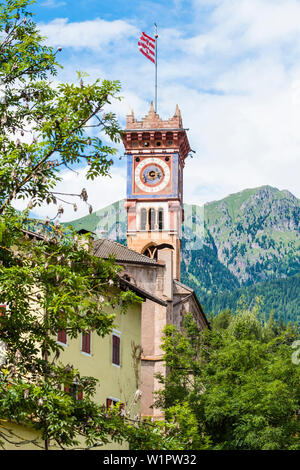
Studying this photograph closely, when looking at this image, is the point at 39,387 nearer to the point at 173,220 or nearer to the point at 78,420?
the point at 78,420

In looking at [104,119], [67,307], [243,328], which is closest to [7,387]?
[67,307]

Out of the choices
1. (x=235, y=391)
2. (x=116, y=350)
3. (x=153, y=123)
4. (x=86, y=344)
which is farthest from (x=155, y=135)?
(x=86, y=344)

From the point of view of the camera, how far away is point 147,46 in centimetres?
8912

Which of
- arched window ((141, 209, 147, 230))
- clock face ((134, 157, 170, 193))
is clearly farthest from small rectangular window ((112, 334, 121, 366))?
clock face ((134, 157, 170, 193))

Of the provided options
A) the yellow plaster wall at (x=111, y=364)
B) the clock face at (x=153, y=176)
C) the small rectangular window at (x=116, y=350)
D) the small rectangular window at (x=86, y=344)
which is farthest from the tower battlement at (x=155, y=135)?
the small rectangular window at (x=86, y=344)

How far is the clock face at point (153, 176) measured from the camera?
86500mm

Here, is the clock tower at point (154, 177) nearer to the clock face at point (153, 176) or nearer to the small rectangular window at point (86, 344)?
the clock face at point (153, 176)

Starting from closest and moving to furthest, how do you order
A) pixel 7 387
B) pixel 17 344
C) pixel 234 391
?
pixel 7 387
pixel 17 344
pixel 234 391

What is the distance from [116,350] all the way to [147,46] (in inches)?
2317

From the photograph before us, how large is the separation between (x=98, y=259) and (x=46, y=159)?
218 cm

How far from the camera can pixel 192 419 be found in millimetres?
35156

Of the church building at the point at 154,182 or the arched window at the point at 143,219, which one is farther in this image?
the arched window at the point at 143,219

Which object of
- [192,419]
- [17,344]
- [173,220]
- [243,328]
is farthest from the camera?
[173,220]

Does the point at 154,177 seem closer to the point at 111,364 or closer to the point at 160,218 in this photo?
the point at 160,218
